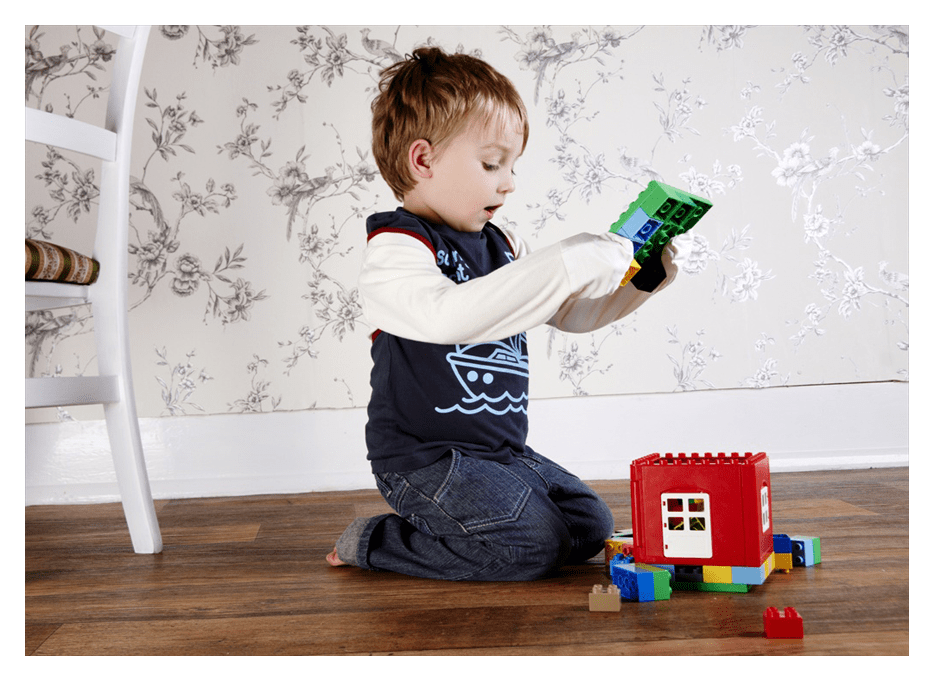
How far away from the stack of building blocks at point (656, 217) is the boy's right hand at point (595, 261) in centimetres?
2

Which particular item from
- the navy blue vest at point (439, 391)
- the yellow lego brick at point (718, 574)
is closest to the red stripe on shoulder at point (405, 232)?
the navy blue vest at point (439, 391)

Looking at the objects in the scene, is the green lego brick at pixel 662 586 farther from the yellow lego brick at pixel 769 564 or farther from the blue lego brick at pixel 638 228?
the blue lego brick at pixel 638 228

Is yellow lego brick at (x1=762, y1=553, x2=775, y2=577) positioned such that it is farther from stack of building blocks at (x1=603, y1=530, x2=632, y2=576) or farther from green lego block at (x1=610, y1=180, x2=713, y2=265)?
green lego block at (x1=610, y1=180, x2=713, y2=265)

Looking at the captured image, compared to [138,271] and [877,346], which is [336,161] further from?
[877,346]

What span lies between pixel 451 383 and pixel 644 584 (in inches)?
11.5

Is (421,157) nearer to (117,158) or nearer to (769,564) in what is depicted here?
(117,158)

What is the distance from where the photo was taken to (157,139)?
4.87 feet

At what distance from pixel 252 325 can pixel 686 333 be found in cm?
78

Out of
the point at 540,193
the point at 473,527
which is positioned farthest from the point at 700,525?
the point at 540,193

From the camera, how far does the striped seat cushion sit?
90 centimetres

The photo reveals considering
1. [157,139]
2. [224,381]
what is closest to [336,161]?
[157,139]

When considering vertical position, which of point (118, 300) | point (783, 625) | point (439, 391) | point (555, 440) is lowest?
point (555, 440)

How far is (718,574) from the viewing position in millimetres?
766

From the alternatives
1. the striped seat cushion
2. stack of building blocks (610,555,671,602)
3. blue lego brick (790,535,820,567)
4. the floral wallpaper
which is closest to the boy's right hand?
stack of building blocks (610,555,671,602)
